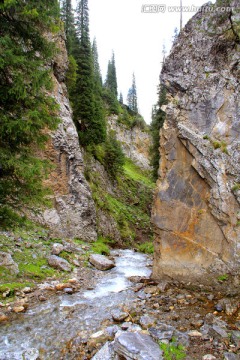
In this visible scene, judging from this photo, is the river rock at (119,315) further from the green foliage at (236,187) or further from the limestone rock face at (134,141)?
the limestone rock face at (134,141)

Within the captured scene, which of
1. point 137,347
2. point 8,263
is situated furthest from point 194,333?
point 8,263

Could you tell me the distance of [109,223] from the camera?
80.9 ft

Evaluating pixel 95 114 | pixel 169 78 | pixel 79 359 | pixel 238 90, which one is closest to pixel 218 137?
pixel 238 90

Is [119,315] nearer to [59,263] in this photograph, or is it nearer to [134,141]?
[59,263]

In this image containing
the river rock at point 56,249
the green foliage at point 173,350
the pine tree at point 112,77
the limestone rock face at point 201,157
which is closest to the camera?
the green foliage at point 173,350

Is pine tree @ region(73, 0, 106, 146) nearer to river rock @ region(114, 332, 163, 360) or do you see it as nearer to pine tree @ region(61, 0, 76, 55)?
pine tree @ region(61, 0, 76, 55)

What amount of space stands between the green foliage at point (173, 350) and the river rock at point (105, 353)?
1262mm

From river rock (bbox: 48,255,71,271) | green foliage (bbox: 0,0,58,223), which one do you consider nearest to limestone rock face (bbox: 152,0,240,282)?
river rock (bbox: 48,255,71,271)

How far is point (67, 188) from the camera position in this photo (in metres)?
20.7

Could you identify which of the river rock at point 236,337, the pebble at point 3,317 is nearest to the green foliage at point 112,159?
the pebble at point 3,317

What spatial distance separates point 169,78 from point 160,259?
8.46 m

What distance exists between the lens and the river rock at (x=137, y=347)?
592 cm

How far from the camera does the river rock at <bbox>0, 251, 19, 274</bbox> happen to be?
11056 mm

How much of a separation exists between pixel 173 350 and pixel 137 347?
2.99 ft
